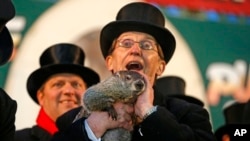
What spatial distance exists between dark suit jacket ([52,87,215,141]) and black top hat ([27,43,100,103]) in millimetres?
1552

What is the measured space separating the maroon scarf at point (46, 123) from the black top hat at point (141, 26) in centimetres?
102

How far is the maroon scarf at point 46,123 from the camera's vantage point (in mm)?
4812

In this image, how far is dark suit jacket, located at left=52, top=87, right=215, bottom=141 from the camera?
3.32 m

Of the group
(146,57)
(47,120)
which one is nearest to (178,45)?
(47,120)

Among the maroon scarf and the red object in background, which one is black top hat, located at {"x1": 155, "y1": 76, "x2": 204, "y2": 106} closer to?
the maroon scarf

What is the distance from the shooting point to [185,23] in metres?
7.12

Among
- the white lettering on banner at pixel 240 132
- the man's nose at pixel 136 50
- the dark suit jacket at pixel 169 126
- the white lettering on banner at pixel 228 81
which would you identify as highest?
the man's nose at pixel 136 50

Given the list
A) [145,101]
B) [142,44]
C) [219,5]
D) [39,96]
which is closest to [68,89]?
[39,96]

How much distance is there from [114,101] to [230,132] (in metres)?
1.16

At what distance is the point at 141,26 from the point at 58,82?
4.67ft

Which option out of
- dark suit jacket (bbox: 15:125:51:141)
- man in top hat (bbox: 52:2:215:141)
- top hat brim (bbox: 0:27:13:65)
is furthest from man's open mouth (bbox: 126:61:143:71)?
dark suit jacket (bbox: 15:125:51:141)

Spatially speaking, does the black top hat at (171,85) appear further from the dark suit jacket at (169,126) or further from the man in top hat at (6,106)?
the man in top hat at (6,106)

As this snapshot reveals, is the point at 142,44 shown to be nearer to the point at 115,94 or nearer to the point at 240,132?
the point at 115,94

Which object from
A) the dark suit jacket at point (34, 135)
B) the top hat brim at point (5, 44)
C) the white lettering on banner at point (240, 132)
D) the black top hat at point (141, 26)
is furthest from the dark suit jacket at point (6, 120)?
the white lettering on banner at point (240, 132)
